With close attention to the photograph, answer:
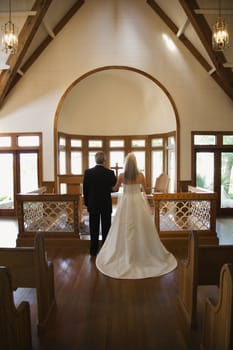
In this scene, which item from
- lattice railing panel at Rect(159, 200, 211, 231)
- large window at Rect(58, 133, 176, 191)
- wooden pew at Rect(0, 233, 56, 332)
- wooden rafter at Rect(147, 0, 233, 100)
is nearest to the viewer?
wooden pew at Rect(0, 233, 56, 332)

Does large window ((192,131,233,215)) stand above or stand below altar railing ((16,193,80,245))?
above

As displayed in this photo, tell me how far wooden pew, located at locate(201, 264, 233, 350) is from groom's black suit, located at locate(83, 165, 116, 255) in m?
2.19

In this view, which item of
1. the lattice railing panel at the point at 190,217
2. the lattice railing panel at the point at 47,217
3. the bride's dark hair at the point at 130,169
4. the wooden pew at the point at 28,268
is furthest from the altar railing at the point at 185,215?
the wooden pew at the point at 28,268

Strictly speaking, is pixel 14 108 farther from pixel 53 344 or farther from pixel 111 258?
pixel 53 344

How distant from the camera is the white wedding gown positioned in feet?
10.5

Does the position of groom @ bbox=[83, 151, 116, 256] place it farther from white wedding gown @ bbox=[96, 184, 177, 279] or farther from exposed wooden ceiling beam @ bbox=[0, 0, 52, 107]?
exposed wooden ceiling beam @ bbox=[0, 0, 52, 107]

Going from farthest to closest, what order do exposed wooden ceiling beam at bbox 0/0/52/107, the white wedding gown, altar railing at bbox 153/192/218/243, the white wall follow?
the white wall
exposed wooden ceiling beam at bbox 0/0/52/107
altar railing at bbox 153/192/218/243
the white wedding gown

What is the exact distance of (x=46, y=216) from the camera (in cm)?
466

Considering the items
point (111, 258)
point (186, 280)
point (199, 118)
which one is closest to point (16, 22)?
point (199, 118)

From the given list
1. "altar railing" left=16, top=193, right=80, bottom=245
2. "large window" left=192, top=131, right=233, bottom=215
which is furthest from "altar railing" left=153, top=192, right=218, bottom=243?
"large window" left=192, top=131, right=233, bottom=215

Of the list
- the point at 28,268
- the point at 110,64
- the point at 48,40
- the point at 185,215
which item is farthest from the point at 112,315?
the point at 48,40

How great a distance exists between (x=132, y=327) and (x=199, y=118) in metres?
5.55

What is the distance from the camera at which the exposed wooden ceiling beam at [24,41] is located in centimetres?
505

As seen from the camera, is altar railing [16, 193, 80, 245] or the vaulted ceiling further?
the vaulted ceiling
